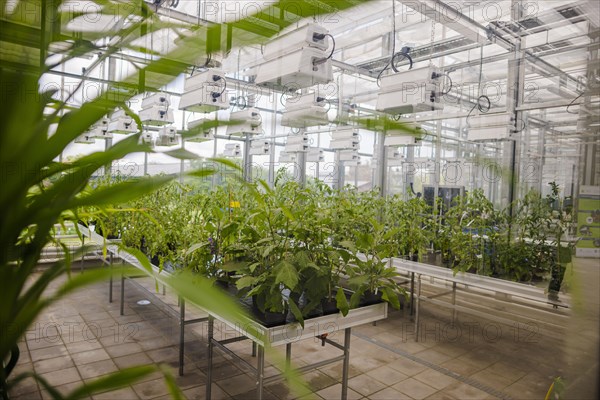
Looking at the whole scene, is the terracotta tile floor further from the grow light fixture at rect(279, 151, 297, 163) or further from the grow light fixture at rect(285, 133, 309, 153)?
the grow light fixture at rect(279, 151, 297, 163)

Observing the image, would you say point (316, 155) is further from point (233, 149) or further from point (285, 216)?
point (285, 216)

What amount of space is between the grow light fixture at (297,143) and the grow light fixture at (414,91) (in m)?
2.62

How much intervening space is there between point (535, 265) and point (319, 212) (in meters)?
1.87

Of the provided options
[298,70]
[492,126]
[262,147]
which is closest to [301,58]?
[298,70]

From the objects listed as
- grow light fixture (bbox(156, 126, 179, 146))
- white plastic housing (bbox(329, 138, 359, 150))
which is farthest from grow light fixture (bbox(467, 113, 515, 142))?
grow light fixture (bbox(156, 126, 179, 146))

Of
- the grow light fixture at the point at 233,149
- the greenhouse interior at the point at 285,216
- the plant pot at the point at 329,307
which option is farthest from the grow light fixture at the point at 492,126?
the grow light fixture at the point at 233,149

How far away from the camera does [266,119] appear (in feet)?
1.35

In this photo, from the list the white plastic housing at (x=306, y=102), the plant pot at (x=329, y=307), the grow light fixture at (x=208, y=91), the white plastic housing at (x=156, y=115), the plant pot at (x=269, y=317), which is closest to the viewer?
the plant pot at (x=269, y=317)

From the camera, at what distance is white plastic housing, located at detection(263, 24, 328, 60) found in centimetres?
213

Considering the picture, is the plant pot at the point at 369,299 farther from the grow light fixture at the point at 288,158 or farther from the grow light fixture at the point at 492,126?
the grow light fixture at the point at 288,158

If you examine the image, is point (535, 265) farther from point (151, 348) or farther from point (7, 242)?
point (7, 242)

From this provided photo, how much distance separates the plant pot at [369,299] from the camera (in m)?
1.91

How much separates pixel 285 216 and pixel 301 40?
966 millimetres

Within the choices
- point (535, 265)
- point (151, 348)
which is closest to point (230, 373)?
point (151, 348)
